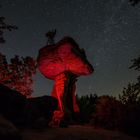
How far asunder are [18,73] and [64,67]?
4.05 metres

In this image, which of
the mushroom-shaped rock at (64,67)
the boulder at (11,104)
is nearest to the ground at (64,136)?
the boulder at (11,104)

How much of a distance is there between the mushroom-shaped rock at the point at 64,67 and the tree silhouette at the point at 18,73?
1.64 meters

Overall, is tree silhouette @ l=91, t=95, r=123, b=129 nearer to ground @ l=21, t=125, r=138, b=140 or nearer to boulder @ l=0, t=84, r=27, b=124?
ground @ l=21, t=125, r=138, b=140

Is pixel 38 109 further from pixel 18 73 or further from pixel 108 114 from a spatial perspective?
pixel 18 73

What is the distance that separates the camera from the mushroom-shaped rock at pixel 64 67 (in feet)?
54.6

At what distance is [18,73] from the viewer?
62.8 feet

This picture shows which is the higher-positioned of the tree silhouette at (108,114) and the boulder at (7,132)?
the tree silhouette at (108,114)

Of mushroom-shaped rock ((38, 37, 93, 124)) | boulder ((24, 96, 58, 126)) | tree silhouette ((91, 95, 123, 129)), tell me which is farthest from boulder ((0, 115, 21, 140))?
mushroom-shaped rock ((38, 37, 93, 124))

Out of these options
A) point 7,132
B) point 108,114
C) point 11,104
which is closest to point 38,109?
point 11,104

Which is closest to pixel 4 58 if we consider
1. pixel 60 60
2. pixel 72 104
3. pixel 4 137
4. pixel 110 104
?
pixel 60 60

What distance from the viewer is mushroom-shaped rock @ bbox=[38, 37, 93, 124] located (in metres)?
16.7

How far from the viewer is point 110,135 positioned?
11.3 m

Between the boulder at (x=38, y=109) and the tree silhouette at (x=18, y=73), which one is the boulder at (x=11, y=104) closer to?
the boulder at (x=38, y=109)

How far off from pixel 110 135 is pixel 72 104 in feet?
22.6
